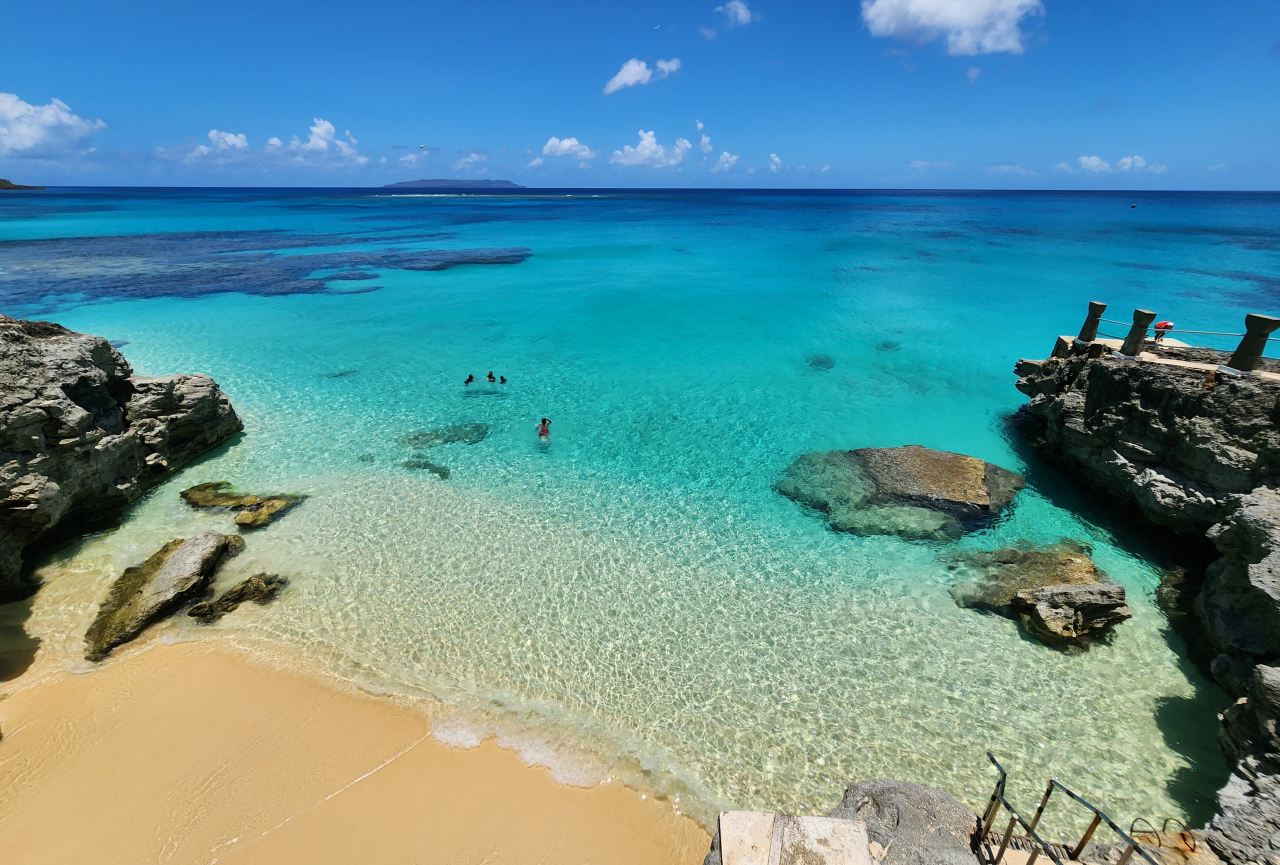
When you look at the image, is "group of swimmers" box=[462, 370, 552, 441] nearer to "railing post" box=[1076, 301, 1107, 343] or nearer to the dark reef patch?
"railing post" box=[1076, 301, 1107, 343]

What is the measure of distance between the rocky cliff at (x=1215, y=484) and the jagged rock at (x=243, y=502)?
46.7 ft

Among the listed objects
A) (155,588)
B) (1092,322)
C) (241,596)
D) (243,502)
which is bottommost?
(241,596)

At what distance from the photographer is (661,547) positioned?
10492mm

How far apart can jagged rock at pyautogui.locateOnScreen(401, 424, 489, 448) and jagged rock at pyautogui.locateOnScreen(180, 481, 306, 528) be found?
3.18 meters

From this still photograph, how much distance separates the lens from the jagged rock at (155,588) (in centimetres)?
811

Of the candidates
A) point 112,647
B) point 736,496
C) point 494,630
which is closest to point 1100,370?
point 736,496

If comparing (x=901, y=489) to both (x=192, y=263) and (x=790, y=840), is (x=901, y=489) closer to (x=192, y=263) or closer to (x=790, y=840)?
(x=790, y=840)

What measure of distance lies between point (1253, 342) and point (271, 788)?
16914 mm

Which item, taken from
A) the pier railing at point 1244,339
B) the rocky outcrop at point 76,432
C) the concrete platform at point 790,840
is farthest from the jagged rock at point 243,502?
the pier railing at point 1244,339

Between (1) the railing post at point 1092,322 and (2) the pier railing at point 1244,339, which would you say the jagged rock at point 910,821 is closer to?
(2) the pier railing at point 1244,339

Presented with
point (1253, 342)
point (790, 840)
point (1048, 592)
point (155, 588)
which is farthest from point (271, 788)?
point (1253, 342)

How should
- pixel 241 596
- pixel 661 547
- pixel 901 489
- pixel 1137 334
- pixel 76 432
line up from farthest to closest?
pixel 901 489, pixel 1137 334, pixel 661 547, pixel 76 432, pixel 241 596

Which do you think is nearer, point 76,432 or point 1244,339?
point 76,432

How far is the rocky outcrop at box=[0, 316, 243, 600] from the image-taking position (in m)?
8.62
